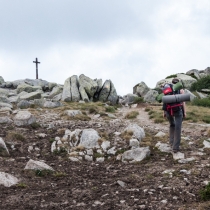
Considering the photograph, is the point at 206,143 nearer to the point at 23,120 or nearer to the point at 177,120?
the point at 177,120

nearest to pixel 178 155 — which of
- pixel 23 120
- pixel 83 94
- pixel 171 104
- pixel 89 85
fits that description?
pixel 171 104

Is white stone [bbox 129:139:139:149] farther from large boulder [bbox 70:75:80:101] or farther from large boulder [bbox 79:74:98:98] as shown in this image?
large boulder [bbox 79:74:98:98]

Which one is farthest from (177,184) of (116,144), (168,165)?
(116,144)

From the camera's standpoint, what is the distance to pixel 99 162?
1095 centimetres

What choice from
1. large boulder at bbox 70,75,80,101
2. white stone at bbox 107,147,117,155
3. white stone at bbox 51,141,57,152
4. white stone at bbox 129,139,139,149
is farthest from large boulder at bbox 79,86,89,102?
white stone at bbox 107,147,117,155

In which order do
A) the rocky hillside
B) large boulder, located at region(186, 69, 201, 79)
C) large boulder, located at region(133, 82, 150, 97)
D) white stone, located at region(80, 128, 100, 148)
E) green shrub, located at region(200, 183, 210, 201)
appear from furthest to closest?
large boulder, located at region(186, 69, 201, 79), large boulder, located at region(133, 82, 150, 97), white stone, located at region(80, 128, 100, 148), the rocky hillside, green shrub, located at region(200, 183, 210, 201)

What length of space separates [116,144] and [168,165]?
10.1ft

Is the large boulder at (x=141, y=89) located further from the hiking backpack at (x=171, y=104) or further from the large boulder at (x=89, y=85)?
the hiking backpack at (x=171, y=104)

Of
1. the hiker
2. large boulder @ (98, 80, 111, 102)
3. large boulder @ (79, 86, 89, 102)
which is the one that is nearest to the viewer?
the hiker

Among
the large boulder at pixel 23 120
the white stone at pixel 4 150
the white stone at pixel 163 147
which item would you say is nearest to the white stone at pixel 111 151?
the white stone at pixel 163 147

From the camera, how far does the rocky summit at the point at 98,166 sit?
718 centimetres

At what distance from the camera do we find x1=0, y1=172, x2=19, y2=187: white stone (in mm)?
8220

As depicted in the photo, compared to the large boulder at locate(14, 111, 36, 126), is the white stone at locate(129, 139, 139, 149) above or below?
below

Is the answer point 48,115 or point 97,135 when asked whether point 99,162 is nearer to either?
point 97,135
